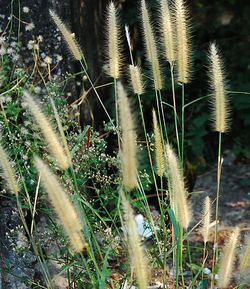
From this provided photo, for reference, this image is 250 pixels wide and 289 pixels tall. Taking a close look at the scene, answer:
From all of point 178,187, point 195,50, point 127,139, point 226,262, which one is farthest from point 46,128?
point 195,50

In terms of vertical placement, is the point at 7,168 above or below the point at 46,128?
below

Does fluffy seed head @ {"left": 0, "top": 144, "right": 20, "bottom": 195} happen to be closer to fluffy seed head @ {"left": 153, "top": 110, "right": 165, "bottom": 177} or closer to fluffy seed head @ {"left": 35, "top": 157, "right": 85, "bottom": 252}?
fluffy seed head @ {"left": 35, "top": 157, "right": 85, "bottom": 252}

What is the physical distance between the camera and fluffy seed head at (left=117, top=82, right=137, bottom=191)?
194 cm

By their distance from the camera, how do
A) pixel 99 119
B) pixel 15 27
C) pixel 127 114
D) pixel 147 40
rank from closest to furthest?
pixel 127 114 < pixel 147 40 < pixel 15 27 < pixel 99 119

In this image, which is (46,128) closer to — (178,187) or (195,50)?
(178,187)

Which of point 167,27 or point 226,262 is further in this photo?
point 167,27

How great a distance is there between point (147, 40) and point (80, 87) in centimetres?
148

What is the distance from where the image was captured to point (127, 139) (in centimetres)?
202

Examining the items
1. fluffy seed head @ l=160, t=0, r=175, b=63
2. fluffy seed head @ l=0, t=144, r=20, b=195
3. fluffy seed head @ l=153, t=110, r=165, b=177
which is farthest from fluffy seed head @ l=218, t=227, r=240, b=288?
fluffy seed head @ l=160, t=0, r=175, b=63

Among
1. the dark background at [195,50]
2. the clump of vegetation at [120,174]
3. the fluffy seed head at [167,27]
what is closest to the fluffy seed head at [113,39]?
the clump of vegetation at [120,174]

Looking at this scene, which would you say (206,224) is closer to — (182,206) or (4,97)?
(182,206)

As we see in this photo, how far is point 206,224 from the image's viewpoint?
255 cm

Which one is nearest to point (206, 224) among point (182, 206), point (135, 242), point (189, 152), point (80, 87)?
point (182, 206)

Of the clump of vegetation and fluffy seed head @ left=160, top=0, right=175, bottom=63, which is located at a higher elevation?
fluffy seed head @ left=160, top=0, right=175, bottom=63
